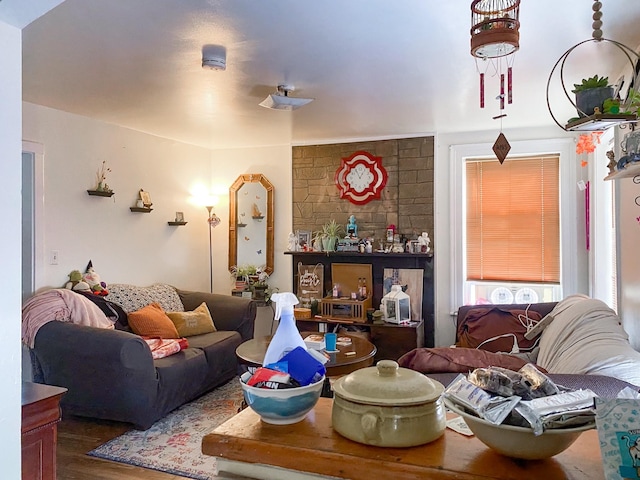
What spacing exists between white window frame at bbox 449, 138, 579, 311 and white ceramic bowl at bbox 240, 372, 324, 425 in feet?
13.7

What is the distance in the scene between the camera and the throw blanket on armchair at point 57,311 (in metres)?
3.47

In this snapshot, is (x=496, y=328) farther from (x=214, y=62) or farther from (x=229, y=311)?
(x=214, y=62)

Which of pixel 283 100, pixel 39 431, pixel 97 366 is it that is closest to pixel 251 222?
pixel 283 100

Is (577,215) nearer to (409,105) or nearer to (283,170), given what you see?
(409,105)

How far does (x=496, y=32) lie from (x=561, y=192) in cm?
329

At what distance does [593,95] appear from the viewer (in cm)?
200

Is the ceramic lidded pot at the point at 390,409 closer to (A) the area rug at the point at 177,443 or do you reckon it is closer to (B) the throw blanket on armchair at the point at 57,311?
(A) the area rug at the point at 177,443

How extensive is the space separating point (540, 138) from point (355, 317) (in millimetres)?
2509

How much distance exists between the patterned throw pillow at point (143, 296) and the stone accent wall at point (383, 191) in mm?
1576

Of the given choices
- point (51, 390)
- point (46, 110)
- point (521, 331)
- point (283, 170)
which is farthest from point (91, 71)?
point (521, 331)

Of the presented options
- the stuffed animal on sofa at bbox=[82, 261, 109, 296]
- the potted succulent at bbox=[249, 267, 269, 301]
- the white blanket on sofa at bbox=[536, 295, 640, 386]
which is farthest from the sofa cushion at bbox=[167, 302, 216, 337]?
the white blanket on sofa at bbox=[536, 295, 640, 386]

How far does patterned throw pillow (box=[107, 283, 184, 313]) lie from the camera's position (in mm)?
4312

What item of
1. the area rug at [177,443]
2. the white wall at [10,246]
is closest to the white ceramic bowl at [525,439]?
the white wall at [10,246]

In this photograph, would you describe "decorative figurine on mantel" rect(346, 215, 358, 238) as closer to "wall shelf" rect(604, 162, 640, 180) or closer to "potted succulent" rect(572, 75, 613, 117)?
"wall shelf" rect(604, 162, 640, 180)
